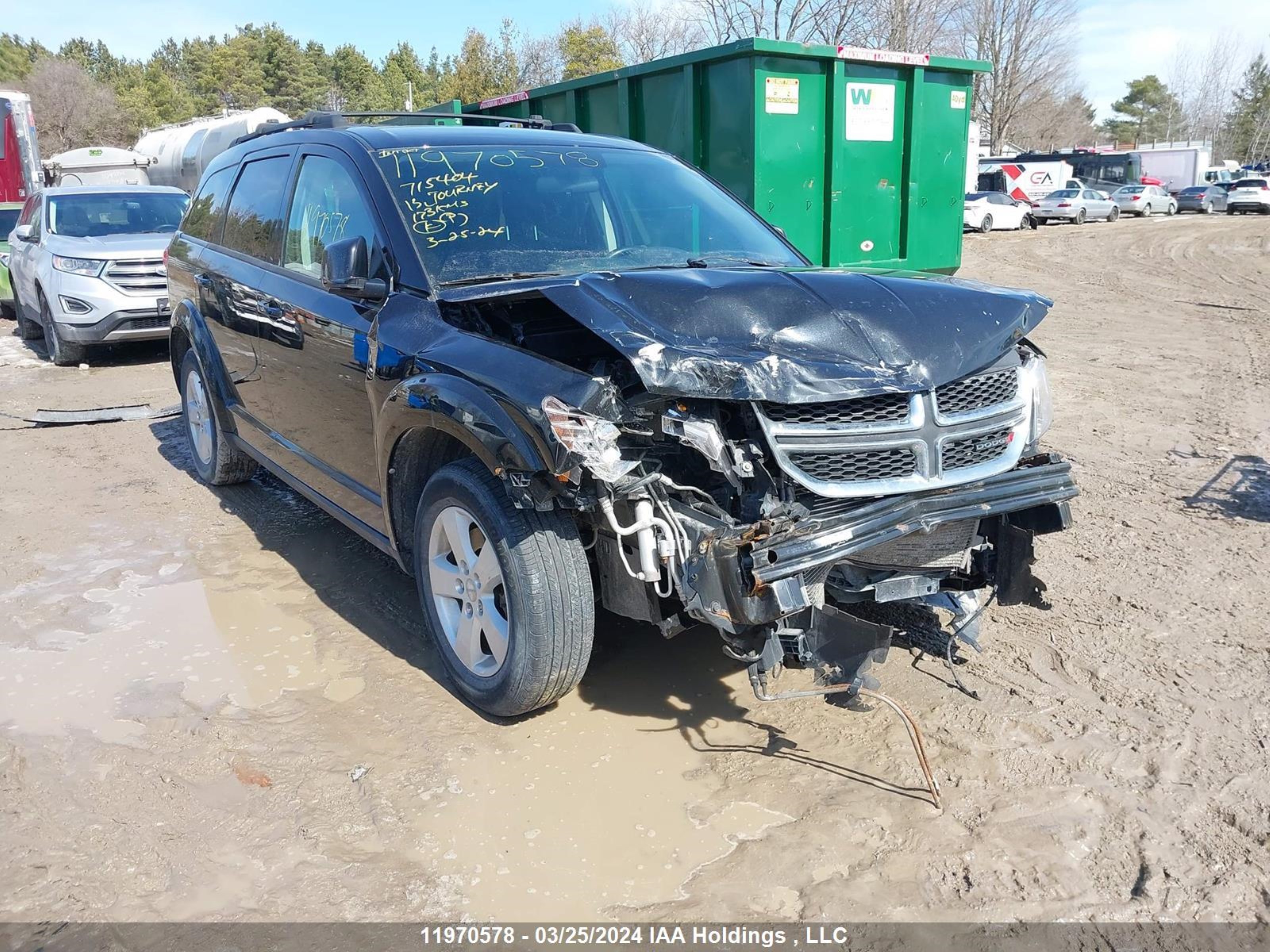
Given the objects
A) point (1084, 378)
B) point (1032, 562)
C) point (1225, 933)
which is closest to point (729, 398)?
point (1032, 562)

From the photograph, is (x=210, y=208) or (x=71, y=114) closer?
(x=210, y=208)

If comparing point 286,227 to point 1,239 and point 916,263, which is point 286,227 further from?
point 1,239

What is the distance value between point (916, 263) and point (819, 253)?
1271mm

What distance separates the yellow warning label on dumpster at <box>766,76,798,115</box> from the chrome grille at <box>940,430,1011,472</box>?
5463 millimetres

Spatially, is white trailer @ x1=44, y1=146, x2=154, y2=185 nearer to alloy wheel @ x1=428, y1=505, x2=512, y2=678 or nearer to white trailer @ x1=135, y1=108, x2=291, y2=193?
white trailer @ x1=135, y1=108, x2=291, y2=193

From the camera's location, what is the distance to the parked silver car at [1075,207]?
31.7m

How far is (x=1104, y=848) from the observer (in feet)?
9.07

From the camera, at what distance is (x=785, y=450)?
2.88 metres

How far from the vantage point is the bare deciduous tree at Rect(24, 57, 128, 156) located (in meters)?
57.4

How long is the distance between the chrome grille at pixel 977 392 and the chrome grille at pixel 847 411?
0.44ft

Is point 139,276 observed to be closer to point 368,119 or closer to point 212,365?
point 212,365

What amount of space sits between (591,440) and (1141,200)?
38419 millimetres

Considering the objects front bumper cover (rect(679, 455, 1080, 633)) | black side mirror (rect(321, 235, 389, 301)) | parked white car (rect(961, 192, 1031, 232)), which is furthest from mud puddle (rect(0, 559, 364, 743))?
parked white car (rect(961, 192, 1031, 232))

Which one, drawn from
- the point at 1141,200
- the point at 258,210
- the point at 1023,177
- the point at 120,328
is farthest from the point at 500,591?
the point at 1141,200
